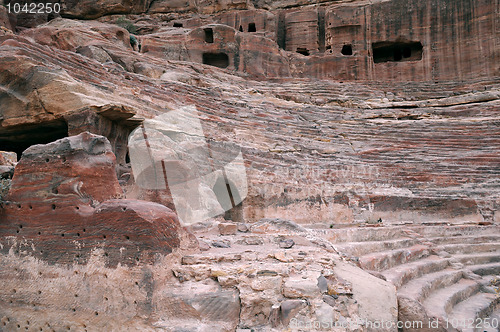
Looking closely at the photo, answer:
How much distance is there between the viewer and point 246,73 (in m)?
18.7

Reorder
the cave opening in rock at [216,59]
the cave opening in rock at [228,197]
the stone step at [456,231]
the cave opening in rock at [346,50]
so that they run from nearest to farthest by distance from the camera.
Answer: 1. the stone step at [456,231]
2. the cave opening in rock at [228,197]
3. the cave opening in rock at [216,59]
4. the cave opening in rock at [346,50]

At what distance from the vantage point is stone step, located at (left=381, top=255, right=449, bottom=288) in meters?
4.48

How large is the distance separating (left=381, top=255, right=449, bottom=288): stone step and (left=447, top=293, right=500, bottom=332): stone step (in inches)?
21.6

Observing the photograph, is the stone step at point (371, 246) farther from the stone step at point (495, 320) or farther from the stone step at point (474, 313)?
the stone step at point (495, 320)

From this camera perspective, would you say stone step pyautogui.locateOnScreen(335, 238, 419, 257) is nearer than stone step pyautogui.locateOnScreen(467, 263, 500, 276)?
Yes

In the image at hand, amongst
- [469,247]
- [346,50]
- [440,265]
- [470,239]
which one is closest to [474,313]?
[440,265]

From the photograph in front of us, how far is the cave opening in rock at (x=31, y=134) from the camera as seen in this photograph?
338 inches

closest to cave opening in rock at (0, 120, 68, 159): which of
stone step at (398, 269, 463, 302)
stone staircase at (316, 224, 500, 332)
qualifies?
stone staircase at (316, 224, 500, 332)

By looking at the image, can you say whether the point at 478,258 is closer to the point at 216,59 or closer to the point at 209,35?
the point at 216,59

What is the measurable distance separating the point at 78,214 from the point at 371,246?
348cm

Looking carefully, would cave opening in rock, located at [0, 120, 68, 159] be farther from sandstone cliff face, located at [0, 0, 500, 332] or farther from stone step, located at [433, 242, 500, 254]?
stone step, located at [433, 242, 500, 254]

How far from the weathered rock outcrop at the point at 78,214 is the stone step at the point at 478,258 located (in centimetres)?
483

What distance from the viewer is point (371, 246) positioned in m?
5.26

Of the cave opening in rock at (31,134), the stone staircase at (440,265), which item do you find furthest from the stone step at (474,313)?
the cave opening in rock at (31,134)
